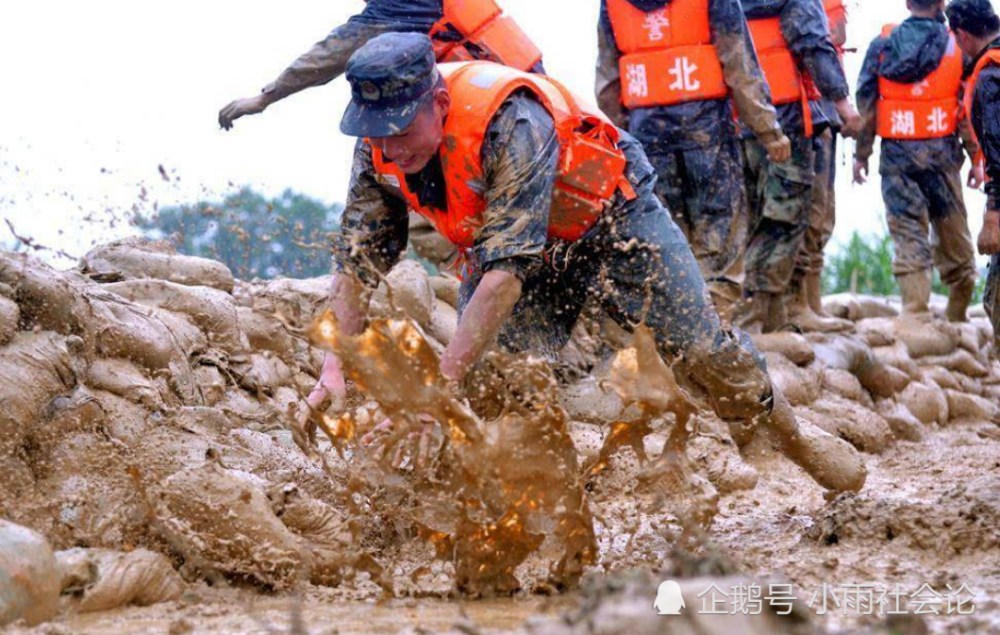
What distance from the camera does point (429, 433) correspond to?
3.18m

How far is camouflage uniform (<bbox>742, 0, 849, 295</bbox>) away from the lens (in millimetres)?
6656

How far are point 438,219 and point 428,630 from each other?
1.26 metres

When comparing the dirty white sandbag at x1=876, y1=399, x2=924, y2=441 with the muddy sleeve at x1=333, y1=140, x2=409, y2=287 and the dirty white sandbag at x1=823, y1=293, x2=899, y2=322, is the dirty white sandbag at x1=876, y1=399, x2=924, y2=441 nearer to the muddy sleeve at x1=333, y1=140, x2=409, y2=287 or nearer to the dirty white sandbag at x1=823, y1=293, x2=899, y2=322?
the dirty white sandbag at x1=823, y1=293, x2=899, y2=322

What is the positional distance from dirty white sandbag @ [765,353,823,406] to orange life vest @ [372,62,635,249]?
3.09m

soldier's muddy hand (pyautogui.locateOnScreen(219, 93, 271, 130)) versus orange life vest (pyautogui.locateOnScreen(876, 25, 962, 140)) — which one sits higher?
soldier's muddy hand (pyautogui.locateOnScreen(219, 93, 271, 130))

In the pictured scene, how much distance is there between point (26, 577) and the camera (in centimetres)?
269

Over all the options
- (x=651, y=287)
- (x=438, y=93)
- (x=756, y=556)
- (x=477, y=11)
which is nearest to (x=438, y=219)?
(x=438, y=93)

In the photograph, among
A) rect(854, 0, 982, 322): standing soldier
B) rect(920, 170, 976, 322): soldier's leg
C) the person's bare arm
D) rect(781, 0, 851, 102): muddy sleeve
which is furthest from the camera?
rect(920, 170, 976, 322): soldier's leg

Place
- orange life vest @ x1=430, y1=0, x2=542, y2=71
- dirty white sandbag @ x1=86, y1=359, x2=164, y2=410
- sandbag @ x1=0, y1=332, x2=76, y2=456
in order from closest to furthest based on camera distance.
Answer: sandbag @ x1=0, y1=332, x2=76, y2=456, dirty white sandbag @ x1=86, y1=359, x2=164, y2=410, orange life vest @ x1=430, y1=0, x2=542, y2=71

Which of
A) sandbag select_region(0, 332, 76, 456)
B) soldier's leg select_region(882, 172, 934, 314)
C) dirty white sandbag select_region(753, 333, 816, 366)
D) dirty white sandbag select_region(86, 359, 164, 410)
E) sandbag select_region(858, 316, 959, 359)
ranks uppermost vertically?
sandbag select_region(0, 332, 76, 456)

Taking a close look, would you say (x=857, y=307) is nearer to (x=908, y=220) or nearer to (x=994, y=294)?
(x=908, y=220)

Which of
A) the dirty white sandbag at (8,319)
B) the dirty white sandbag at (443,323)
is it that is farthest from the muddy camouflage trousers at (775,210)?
the dirty white sandbag at (8,319)

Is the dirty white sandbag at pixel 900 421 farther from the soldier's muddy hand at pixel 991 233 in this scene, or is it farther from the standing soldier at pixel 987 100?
the soldier's muddy hand at pixel 991 233

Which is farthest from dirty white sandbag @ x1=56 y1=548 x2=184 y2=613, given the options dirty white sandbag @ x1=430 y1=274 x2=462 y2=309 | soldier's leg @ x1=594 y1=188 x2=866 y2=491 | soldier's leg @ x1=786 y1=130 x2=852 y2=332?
soldier's leg @ x1=786 y1=130 x2=852 y2=332
